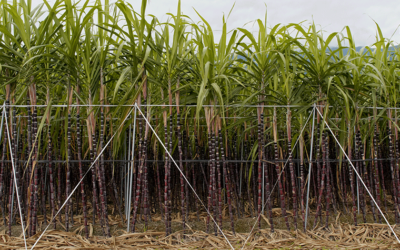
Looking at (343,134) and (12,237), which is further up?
(343,134)

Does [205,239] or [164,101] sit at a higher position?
[164,101]

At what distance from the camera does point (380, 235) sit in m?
2.18

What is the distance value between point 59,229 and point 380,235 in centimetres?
238

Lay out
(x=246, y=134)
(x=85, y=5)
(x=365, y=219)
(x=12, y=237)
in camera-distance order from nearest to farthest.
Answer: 1. (x=85, y=5)
2. (x=12, y=237)
3. (x=365, y=219)
4. (x=246, y=134)

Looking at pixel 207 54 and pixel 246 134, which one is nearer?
pixel 207 54

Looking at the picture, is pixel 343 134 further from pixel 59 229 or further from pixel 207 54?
pixel 59 229

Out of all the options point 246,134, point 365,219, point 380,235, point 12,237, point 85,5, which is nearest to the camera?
point 85,5

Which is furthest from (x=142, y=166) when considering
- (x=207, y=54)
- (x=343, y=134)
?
(x=343, y=134)

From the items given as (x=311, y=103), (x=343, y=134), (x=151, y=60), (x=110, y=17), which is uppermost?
(x=110, y=17)

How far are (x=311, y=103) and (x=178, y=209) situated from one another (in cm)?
151

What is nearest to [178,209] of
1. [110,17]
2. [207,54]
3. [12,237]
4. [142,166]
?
[142,166]

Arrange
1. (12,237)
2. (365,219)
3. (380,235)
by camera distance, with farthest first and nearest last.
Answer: (365,219), (380,235), (12,237)

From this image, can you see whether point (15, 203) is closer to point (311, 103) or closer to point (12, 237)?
point (12, 237)

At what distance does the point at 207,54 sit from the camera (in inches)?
78.3
